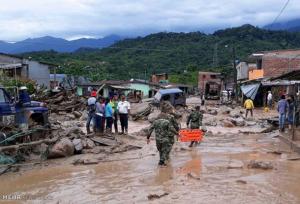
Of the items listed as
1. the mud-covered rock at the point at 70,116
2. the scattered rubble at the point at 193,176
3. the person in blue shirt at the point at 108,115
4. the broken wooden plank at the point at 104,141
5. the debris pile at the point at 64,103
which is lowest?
the mud-covered rock at the point at 70,116

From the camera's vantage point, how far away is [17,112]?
611 inches

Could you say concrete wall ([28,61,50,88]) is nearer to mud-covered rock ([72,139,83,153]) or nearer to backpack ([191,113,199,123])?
mud-covered rock ([72,139,83,153])

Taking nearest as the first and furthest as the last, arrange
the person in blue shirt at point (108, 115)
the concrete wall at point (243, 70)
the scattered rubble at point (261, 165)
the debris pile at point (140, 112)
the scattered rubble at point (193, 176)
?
the scattered rubble at point (193, 176), the scattered rubble at point (261, 165), the person in blue shirt at point (108, 115), the debris pile at point (140, 112), the concrete wall at point (243, 70)

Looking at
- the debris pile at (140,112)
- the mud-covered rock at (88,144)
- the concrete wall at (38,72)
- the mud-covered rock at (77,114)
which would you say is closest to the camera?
the mud-covered rock at (88,144)

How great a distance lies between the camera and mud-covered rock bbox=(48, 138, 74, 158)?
49.1ft

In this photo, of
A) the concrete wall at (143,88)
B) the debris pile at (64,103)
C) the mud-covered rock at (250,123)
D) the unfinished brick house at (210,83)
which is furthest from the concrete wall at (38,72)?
the unfinished brick house at (210,83)

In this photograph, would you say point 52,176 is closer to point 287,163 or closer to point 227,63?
point 287,163

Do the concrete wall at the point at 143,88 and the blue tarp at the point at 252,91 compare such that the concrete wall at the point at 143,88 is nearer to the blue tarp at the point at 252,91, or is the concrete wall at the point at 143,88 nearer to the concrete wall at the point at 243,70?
the concrete wall at the point at 243,70

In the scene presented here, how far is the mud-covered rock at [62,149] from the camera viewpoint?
589 inches

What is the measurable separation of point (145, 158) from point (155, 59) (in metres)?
81.3

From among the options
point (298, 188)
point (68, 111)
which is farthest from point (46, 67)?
point (298, 188)

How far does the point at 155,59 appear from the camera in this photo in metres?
95.6

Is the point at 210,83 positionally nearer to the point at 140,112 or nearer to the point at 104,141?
the point at 140,112

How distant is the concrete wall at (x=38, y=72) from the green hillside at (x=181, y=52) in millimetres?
31601
